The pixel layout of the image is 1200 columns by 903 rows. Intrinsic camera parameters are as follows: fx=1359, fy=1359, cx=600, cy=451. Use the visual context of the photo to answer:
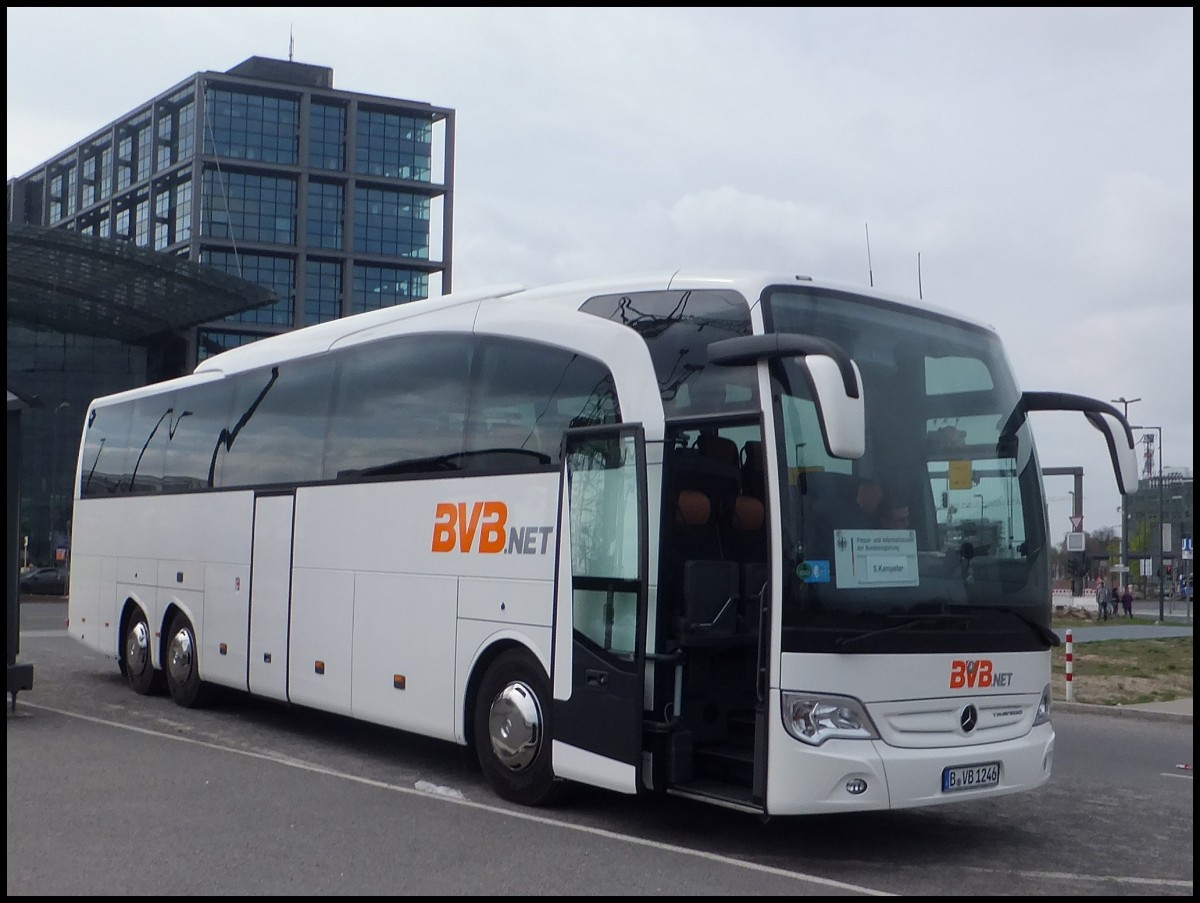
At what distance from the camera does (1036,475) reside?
8.52m

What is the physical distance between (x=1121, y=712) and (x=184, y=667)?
11.0 metres

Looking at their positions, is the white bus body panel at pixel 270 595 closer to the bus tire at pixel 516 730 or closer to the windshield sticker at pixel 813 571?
the bus tire at pixel 516 730

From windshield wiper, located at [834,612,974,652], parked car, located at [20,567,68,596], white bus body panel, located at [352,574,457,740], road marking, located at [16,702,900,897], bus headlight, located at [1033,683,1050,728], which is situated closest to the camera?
road marking, located at [16,702,900,897]

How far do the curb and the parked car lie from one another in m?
47.8

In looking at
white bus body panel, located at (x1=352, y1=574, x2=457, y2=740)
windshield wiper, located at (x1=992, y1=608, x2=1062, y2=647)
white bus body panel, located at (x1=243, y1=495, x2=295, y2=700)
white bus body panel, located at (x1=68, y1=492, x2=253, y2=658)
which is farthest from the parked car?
windshield wiper, located at (x1=992, y1=608, x2=1062, y2=647)

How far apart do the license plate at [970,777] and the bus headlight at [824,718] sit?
0.55m

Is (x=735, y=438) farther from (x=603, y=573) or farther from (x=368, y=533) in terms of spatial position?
(x=368, y=533)

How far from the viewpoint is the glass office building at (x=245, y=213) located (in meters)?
65.6

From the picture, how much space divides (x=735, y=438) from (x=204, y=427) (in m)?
8.05

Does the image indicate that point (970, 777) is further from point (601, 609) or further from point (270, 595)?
point (270, 595)

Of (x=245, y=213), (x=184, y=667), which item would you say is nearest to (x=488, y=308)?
(x=184, y=667)

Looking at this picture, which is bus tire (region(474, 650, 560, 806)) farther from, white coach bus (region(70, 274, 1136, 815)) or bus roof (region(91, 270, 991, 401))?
bus roof (region(91, 270, 991, 401))

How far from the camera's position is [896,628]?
24.4 feet

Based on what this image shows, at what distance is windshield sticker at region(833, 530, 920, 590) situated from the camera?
738 centimetres
